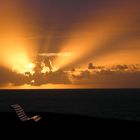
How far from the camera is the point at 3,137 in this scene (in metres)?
22.1

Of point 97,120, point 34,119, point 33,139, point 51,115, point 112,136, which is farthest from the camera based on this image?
point 51,115

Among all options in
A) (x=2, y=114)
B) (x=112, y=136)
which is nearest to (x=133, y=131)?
(x=112, y=136)

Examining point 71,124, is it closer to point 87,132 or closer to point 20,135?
point 87,132

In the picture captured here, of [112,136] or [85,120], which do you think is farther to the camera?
[85,120]

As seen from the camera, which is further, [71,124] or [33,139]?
[71,124]

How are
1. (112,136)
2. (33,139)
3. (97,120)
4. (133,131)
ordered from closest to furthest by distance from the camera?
(33,139), (112,136), (133,131), (97,120)

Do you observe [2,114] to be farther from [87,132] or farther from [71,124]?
[87,132]

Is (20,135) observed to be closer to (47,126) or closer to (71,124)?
(47,126)

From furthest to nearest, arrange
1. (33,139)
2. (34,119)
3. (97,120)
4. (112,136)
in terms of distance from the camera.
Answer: (97,120), (34,119), (112,136), (33,139)

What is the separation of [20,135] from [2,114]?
35.1 ft

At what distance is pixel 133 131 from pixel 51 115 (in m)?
9.57

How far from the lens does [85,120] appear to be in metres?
29.9

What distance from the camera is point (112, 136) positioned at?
74.4 ft

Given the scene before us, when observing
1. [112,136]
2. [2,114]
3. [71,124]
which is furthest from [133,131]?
[2,114]
